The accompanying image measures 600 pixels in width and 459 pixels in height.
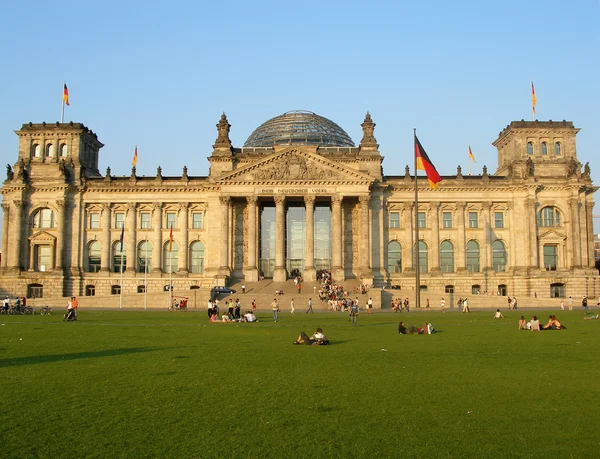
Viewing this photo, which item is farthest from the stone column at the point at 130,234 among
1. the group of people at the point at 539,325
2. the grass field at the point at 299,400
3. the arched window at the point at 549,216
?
the group of people at the point at 539,325

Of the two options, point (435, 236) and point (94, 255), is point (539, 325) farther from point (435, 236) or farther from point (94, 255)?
point (94, 255)

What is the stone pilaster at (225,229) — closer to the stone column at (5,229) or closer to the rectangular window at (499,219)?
the stone column at (5,229)

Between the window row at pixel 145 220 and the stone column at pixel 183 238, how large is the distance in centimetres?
94

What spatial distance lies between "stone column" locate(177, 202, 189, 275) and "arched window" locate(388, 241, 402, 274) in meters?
27.9

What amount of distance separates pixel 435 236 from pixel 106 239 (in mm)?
45416

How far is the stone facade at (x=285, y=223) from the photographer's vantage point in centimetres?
8631

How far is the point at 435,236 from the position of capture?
8850 centimetres

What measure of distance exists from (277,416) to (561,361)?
12.1 meters

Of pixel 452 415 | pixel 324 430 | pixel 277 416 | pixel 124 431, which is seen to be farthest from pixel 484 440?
pixel 124 431

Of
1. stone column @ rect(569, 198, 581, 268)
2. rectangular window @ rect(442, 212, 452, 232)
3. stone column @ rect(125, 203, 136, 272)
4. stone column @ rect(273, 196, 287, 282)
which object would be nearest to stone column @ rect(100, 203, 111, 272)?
stone column @ rect(125, 203, 136, 272)

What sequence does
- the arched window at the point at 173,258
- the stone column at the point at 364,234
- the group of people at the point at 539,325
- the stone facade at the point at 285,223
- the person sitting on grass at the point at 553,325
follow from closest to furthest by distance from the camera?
the group of people at the point at 539,325, the person sitting on grass at the point at 553,325, the stone column at the point at 364,234, the stone facade at the point at 285,223, the arched window at the point at 173,258

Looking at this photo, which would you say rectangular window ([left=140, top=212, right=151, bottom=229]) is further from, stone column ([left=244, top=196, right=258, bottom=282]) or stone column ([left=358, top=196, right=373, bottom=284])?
stone column ([left=358, top=196, right=373, bottom=284])

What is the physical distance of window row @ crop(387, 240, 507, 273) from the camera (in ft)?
291

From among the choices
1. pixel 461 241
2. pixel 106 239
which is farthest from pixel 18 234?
pixel 461 241
